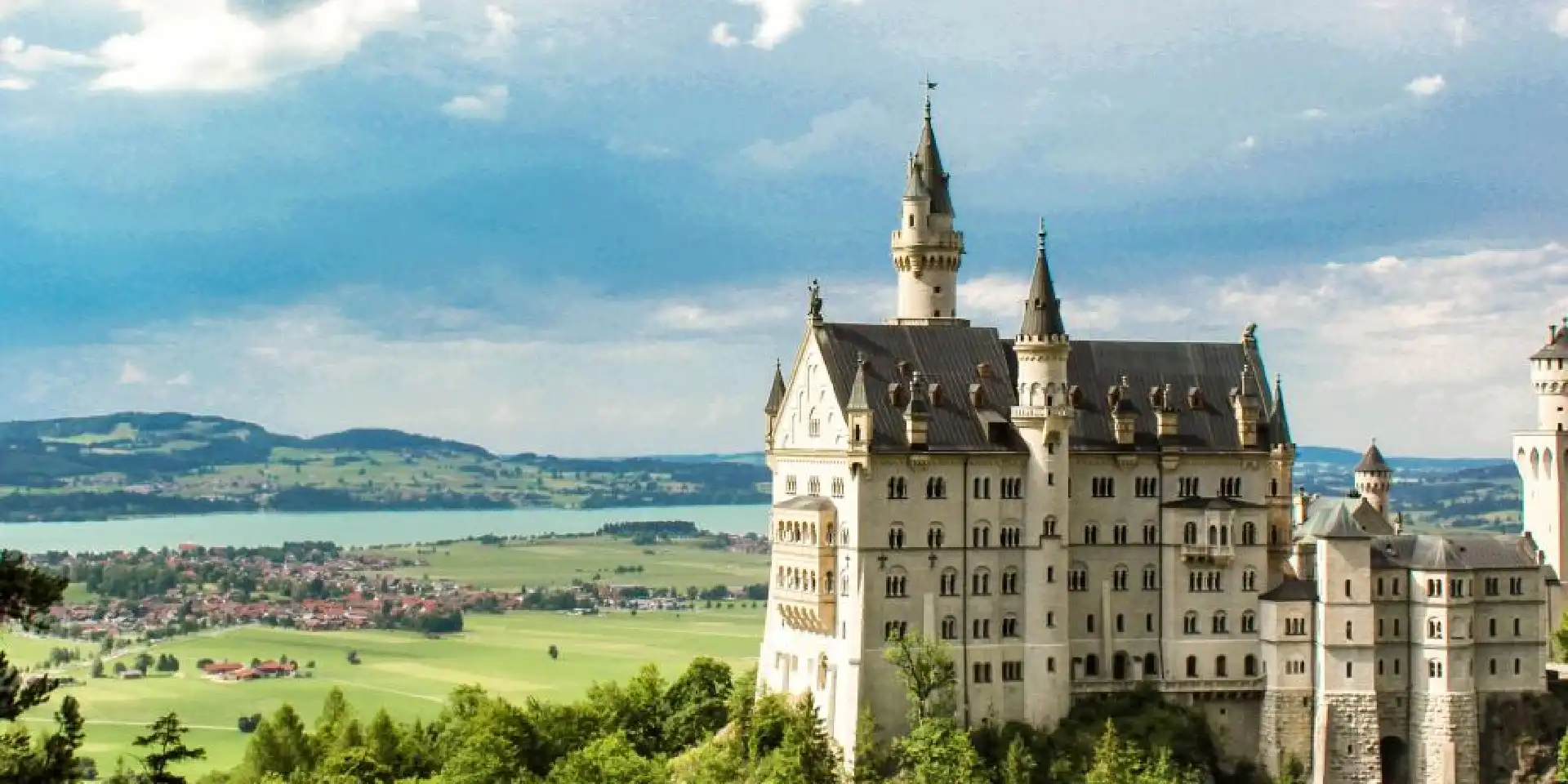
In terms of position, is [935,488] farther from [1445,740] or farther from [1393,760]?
[1445,740]

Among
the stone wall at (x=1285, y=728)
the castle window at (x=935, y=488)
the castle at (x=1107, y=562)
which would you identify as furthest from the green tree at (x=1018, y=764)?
the stone wall at (x=1285, y=728)

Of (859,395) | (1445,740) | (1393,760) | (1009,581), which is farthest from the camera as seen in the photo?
(1393,760)

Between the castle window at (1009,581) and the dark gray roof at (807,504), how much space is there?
8.26 m

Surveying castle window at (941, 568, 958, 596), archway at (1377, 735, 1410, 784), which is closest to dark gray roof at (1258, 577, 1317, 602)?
archway at (1377, 735, 1410, 784)

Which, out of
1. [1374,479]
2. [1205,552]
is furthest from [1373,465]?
[1205,552]

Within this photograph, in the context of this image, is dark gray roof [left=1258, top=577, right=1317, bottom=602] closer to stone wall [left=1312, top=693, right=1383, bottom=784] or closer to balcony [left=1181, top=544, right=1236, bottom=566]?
balcony [left=1181, top=544, right=1236, bottom=566]

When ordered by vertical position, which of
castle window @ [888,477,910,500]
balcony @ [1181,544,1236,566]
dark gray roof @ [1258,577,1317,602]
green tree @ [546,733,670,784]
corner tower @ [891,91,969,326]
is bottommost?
green tree @ [546,733,670,784]

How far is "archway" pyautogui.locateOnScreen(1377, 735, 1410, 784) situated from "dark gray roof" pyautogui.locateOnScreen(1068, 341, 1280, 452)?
14.8 meters

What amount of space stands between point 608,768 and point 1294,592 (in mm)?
32071

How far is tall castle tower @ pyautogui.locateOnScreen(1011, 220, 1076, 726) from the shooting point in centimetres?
10325

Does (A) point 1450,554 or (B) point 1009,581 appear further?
(A) point 1450,554

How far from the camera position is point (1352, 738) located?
349ft

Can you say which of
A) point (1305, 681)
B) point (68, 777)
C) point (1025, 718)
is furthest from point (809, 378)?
point (68, 777)

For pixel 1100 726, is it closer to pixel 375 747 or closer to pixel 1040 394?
pixel 1040 394
